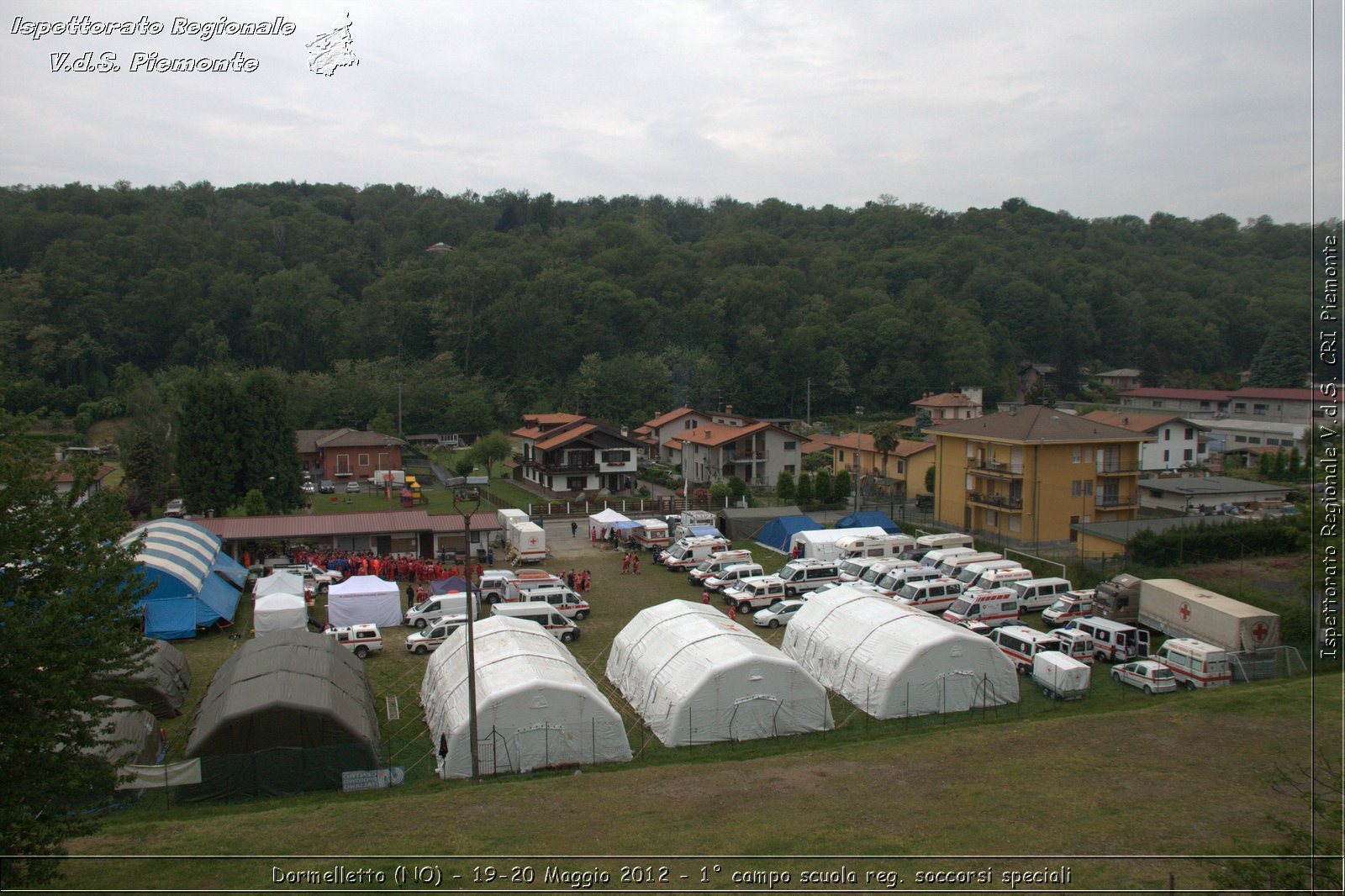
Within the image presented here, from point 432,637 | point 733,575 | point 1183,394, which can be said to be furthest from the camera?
point 1183,394

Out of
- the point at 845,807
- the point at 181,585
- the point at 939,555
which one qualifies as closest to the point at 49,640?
the point at 845,807

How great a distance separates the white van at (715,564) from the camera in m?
25.7

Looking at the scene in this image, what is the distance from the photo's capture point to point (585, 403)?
6328 centimetres

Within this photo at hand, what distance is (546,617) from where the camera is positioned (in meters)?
20.4

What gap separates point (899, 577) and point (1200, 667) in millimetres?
7736

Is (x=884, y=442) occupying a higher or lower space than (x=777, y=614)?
higher

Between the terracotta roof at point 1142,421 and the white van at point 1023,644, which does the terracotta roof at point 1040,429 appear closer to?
the white van at point 1023,644

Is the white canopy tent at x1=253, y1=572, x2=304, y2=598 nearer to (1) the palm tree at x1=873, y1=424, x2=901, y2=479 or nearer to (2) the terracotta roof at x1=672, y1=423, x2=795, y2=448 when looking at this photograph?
(2) the terracotta roof at x1=672, y1=423, x2=795, y2=448

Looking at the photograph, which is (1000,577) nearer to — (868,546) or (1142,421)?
(868,546)

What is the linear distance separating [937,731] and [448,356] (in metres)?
60.8

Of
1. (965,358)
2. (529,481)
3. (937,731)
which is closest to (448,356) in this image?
(529,481)

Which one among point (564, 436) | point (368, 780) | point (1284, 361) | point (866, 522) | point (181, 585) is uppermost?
point (1284, 361)

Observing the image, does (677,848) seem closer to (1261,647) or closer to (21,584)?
(21,584)

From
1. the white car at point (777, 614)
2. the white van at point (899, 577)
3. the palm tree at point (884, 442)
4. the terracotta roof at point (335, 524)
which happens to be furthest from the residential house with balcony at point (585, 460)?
the white car at point (777, 614)
